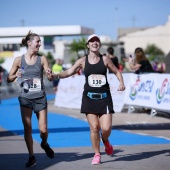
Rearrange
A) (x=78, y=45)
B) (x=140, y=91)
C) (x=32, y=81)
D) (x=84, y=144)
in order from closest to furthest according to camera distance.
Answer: (x=32, y=81)
(x=84, y=144)
(x=140, y=91)
(x=78, y=45)

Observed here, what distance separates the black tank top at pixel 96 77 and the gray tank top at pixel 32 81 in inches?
27.7

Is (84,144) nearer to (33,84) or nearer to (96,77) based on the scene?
(96,77)

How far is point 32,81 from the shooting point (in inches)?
326

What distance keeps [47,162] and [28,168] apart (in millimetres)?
588

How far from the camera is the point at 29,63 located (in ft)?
27.5

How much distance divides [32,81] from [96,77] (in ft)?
3.10

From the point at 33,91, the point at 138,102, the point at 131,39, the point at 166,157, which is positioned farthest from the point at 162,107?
the point at 131,39

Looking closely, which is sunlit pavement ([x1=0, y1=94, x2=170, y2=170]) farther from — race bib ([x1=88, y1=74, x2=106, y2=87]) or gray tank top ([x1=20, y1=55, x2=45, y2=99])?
race bib ([x1=88, y1=74, x2=106, y2=87])

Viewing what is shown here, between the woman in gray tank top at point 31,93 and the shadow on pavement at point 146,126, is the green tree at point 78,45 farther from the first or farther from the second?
the woman in gray tank top at point 31,93

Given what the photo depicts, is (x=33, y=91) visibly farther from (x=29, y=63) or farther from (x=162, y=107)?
(x=162, y=107)

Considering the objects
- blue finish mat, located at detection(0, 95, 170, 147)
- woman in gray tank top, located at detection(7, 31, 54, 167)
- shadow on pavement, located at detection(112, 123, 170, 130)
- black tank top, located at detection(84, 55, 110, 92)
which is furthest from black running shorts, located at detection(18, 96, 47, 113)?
shadow on pavement, located at detection(112, 123, 170, 130)

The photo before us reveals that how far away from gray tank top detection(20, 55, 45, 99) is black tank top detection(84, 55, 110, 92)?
0.70 metres

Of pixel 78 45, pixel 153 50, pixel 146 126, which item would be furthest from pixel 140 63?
pixel 153 50

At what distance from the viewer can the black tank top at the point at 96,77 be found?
842cm
